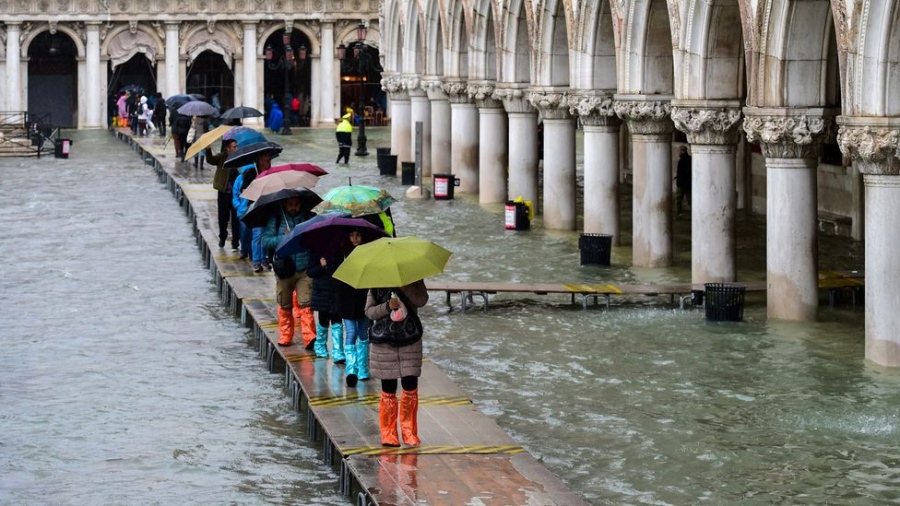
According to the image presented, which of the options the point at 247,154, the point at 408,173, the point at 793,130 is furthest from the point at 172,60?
the point at 793,130

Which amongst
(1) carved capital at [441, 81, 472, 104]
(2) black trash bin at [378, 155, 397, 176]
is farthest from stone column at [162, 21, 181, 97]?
(1) carved capital at [441, 81, 472, 104]

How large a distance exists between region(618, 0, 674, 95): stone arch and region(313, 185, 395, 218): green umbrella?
1039 centimetres

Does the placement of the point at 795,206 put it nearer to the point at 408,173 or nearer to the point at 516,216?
the point at 516,216

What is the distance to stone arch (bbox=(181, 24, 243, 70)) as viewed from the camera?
69.1 m

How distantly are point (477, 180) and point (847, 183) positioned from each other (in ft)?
39.1

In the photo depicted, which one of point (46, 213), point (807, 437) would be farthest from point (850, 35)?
point (46, 213)

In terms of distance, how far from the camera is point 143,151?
5191 cm

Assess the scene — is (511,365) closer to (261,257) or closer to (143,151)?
(261,257)

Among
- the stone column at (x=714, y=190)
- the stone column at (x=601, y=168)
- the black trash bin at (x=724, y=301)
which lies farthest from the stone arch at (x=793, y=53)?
the stone column at (x=601, y=168)

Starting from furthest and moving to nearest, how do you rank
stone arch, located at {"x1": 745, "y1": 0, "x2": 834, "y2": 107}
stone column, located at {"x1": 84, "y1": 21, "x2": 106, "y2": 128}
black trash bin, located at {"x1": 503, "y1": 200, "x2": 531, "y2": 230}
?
stone column, located at {"x1": 84, "y1": 21, "x2": 106, "y2": 128} < black trash bin, located at {"x1": 503, "y1": 200, "x2": 531, "y2": 230} < stone arch, located at {"x1": 745, "y1": 0, "x2": 834, "y2": 107}

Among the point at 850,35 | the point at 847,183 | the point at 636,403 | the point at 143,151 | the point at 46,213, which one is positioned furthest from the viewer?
the point at 143,151

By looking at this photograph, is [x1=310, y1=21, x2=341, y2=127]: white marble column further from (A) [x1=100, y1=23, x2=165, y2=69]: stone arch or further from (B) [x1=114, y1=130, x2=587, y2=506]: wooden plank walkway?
(B) [x1=114, y1=130, x2=587, y2=506]: wooden plank walkway

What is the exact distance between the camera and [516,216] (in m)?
31.8

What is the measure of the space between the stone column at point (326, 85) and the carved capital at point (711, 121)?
1853 inches
